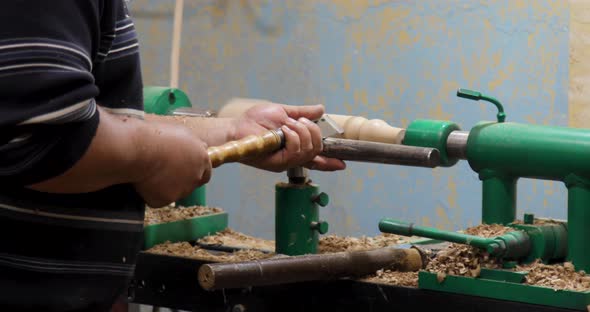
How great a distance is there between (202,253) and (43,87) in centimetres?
70

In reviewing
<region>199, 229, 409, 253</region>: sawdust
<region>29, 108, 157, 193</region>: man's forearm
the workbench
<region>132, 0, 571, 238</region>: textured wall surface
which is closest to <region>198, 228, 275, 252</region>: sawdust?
<region>199, 229, 409, 253</region>: sawdust

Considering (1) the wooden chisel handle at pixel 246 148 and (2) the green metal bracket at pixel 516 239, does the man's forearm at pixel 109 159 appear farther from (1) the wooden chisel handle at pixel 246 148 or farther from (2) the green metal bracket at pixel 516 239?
(2) the green metal bracket at pixel 516 239

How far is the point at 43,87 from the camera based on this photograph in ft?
2.18

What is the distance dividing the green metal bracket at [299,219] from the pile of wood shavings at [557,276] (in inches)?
13.5

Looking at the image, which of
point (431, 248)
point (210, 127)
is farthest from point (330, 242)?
point (210, 127)

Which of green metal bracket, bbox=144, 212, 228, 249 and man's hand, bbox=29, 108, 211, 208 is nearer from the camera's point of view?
man's hand, bbox=29, 108, 211, 208

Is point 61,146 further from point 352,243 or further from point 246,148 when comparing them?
point 352,243

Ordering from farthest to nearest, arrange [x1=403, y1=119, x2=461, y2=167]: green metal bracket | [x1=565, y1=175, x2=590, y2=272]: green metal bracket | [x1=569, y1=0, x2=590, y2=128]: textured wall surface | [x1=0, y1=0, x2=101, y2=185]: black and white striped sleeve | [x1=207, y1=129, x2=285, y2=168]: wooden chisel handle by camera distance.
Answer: [x1=569, y1=0, x2=590, y2=128]: textured wall surface < [x1=403, y1=119, x2=461, y2=167]: green metal bracket < [x1=565, y1=175, x2=590, y2=272]: green metal bracket < [x1=207, y1=129, x2=285, y2=168]: wooden chisel handle < [x1=0, y1=0, x2=101, y2=185]: black and white striped sleeve

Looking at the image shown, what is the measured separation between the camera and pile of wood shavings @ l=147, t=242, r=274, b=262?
128cm

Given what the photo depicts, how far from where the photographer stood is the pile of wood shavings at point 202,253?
128 centimetres

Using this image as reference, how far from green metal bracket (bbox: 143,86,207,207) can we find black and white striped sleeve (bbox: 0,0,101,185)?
0.79 m

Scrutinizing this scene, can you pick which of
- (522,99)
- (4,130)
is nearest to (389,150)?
(4,130)

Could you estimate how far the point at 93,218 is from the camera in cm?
84

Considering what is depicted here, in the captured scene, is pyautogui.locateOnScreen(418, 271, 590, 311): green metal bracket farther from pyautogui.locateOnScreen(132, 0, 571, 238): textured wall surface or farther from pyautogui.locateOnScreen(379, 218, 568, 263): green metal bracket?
pyautogui.locateOnScreen(132, 0, 571, 238): textured wall surface
